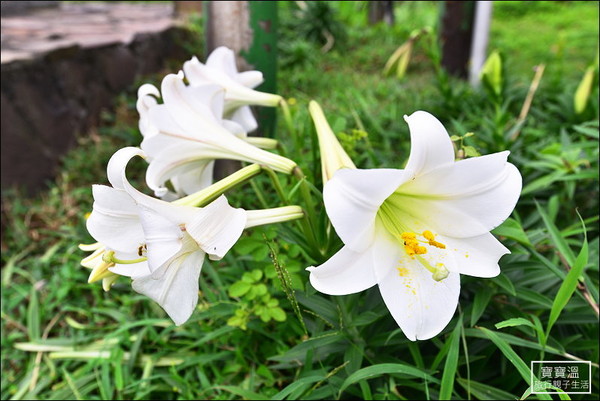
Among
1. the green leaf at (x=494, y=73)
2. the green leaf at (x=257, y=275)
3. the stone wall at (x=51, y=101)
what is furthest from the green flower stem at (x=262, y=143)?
the stone wall at (x=51, y=101)

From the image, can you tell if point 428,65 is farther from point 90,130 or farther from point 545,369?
point 545,369

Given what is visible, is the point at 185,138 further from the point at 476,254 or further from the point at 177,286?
the point at 476,254

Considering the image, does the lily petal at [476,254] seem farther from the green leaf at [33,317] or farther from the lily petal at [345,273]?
the green leaf at [33,317]

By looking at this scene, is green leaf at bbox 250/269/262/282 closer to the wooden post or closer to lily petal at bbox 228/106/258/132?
lily petal at bbox 228/106/258/132

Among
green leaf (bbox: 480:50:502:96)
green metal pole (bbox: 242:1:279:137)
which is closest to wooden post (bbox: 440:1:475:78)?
green leaf (bbox: 480:50:502:96)

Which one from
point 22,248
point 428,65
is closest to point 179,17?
point 428,65

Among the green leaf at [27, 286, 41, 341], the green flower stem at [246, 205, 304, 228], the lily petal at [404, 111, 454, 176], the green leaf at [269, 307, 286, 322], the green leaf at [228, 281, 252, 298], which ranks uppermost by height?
the lily petal at [404, 111, 454, 176]
